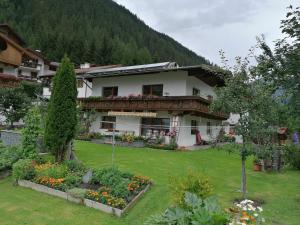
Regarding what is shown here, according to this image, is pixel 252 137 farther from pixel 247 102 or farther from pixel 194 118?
pixel 194 118

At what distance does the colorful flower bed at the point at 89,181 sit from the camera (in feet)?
31.3

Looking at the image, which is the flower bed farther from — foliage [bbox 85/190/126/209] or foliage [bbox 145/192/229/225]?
foliage [bbox 145/192/229/225]

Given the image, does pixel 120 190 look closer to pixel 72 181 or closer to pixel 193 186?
pixel 72 181

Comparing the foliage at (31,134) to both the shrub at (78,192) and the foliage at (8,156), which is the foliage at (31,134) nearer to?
the foliage at (8,156)

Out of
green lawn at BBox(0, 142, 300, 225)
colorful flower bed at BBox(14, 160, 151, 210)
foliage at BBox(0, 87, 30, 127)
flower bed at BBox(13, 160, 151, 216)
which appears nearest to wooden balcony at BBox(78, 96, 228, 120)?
foliage at BBox(0, 87, 30, 127)

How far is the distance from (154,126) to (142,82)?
4.17 metres

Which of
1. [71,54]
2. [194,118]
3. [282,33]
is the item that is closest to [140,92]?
[194,118]

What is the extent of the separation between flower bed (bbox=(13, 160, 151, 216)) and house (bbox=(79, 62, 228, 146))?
498 inches

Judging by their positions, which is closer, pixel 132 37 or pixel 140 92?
pixel 140 92

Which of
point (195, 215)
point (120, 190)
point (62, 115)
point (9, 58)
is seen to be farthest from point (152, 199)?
point (9, 58)

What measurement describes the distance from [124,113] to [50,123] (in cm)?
1304

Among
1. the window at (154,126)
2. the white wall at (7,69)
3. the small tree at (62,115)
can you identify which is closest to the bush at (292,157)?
the window at (154,126)

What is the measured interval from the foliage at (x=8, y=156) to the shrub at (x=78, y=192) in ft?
13.8

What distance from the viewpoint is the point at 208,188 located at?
8047 mm
